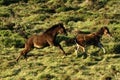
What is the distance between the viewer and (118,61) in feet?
63.0

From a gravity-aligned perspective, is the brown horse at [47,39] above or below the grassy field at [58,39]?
above

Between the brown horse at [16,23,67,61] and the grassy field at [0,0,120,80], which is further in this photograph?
the brown horse at [16,23,67,61]

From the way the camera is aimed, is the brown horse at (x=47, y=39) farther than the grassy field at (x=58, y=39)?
Yes

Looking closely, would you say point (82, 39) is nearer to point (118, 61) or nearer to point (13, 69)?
point (118, 61)

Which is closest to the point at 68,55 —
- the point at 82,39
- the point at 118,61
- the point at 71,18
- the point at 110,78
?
the point at 82,39

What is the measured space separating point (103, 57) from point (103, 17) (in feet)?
39.2

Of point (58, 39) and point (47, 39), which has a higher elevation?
point (47, 39)

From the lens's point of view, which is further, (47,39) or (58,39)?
(58,39)

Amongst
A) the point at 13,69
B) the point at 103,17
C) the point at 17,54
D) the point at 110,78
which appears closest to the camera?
the point at 110,78

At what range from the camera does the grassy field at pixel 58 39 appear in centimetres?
1797

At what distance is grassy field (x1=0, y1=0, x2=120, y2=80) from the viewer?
18.0 meters

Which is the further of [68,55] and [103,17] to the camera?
[103,17]

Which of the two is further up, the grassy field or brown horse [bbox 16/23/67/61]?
brown horse [bbox 16/23/67/61]

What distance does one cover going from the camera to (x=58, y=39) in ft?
81.3
